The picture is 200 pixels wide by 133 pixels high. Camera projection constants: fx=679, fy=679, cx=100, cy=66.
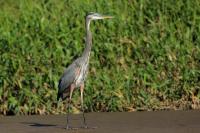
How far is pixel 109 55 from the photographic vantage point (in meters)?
9.41

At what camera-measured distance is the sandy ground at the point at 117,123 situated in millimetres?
7637

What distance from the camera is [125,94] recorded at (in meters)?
9.05

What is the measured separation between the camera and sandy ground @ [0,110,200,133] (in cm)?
764

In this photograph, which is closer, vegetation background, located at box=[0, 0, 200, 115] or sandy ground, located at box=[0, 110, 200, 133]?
sandy ground, located at box=[0, 110, 200, 133]

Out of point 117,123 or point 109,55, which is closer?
point 117,123

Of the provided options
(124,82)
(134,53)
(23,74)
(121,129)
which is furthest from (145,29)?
(121,129)

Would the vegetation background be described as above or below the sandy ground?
above

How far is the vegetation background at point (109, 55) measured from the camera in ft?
29.6

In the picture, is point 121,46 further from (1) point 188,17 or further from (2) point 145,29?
(1) point 188,17

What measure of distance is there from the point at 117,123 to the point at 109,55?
5.13 ft

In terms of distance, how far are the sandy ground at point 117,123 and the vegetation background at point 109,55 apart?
11.3 inches

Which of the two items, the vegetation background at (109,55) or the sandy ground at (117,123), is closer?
the sandy ground at (117,123)

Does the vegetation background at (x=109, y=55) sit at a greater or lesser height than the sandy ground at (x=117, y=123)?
greater

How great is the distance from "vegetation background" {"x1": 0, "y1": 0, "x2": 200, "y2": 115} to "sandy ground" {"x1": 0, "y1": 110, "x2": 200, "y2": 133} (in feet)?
0.94
